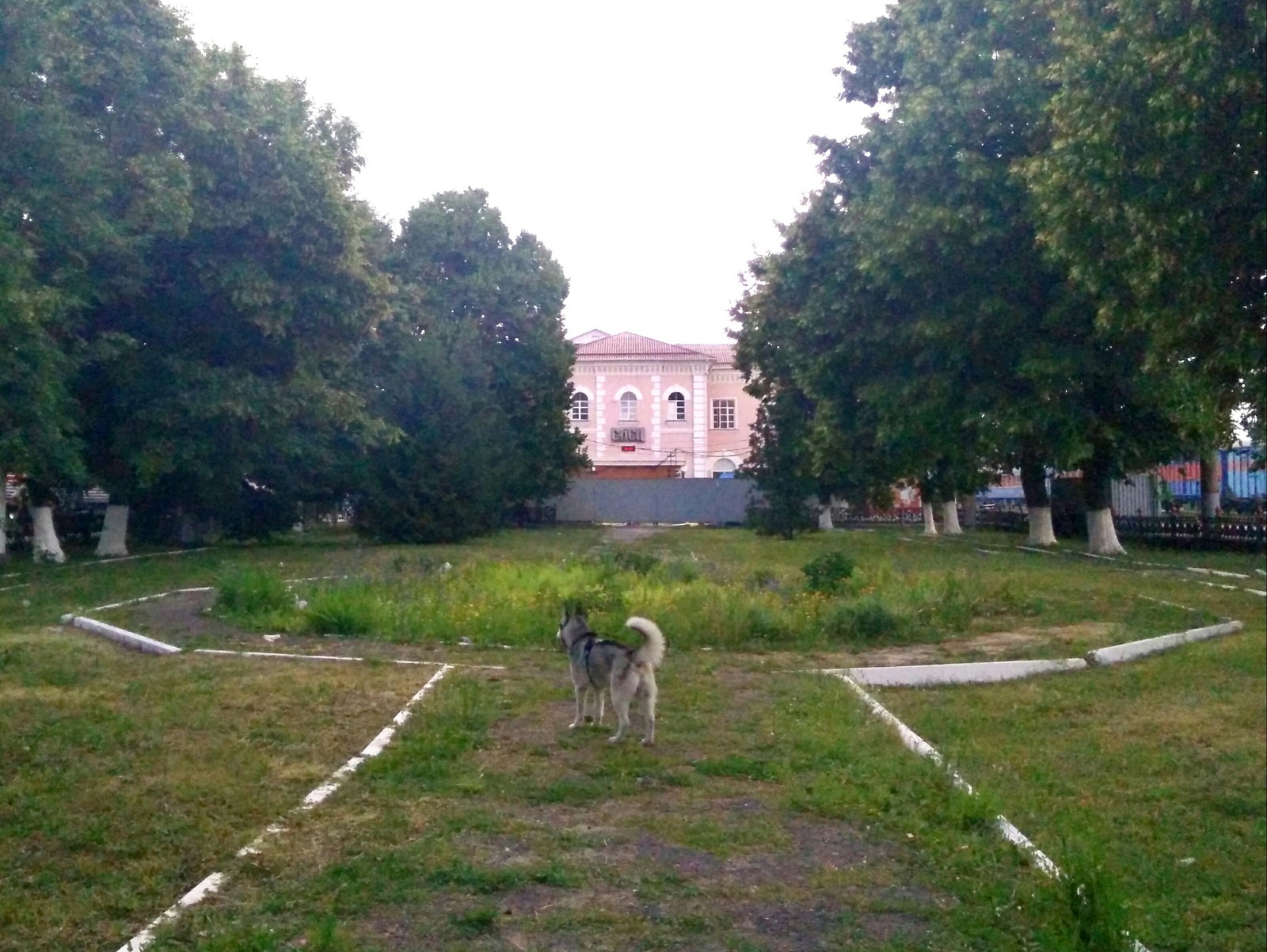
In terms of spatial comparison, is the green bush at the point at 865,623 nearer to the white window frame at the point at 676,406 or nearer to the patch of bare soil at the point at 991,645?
the patch of bare soil at the point at 991,645

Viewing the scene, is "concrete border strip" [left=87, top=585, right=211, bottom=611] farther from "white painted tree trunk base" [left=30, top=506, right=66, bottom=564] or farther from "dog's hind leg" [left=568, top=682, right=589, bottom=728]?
"dog's hind leg" [left=568, top=682, right=589, bottom=728]

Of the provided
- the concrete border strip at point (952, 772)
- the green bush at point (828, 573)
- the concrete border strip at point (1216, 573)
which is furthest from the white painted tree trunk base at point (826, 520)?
the concrete border strip at point (952, 772)

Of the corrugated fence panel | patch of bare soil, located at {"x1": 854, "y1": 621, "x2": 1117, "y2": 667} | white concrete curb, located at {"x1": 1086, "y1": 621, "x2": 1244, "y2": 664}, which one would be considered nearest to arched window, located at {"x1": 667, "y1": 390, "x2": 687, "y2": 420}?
the corrugated fence panel

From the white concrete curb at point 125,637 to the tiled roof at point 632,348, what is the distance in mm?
60954

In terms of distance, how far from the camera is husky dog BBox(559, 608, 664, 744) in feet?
31.4

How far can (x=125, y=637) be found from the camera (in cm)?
1562

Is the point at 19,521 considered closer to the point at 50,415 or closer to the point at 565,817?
the point at 50,415

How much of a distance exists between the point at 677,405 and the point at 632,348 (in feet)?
13.4

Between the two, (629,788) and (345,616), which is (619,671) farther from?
(345,616)

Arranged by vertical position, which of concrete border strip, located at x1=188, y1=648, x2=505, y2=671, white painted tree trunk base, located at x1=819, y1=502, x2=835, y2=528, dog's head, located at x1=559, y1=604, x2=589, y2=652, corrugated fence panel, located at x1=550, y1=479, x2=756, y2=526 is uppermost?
corrugated fence panel, located at x1=550, y1=479, x2=756, y2=526

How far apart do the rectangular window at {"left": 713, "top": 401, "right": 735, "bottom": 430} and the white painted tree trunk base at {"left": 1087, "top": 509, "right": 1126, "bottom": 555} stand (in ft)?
154

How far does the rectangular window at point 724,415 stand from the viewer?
80062 millimetres

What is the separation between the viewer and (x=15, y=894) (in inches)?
246

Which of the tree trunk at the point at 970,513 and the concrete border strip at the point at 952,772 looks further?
the tree trunk at the point at 970,513
